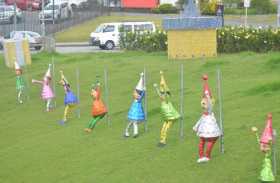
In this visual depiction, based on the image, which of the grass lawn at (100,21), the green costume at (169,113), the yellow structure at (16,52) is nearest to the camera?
the green costume at (169,113)

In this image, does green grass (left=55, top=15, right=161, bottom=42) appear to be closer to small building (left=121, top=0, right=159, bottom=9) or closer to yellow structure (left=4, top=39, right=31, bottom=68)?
small building (left=121, top=0, right=159, bottom=9)

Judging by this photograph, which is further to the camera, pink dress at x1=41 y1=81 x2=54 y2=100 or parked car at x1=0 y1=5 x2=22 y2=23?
parked car at x1=0 y1=5 x2=22 y2=23

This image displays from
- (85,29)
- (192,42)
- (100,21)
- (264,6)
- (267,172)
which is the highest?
(264,6)

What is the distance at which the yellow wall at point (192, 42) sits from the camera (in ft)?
73.1

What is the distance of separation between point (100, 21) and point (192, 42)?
31.7 metres

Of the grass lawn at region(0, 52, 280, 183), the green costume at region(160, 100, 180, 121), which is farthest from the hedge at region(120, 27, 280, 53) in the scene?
the green costume at region(160, 100, 180, 121)

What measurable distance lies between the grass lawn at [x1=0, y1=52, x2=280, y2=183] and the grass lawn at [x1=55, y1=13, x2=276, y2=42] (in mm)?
26349

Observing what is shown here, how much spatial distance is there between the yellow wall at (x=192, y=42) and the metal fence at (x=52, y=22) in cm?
2023

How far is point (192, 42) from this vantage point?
2230 cm

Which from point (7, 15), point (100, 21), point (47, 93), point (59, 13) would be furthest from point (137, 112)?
point (100, 21)

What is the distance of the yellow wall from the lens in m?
22.3

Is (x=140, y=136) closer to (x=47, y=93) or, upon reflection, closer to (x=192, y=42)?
(x=47, y=93)

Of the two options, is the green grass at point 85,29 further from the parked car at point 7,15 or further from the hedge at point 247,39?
the hedge at point 247,39

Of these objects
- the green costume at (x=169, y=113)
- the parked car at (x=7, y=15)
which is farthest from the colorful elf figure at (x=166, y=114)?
the parked car at (x=7, y=15)
